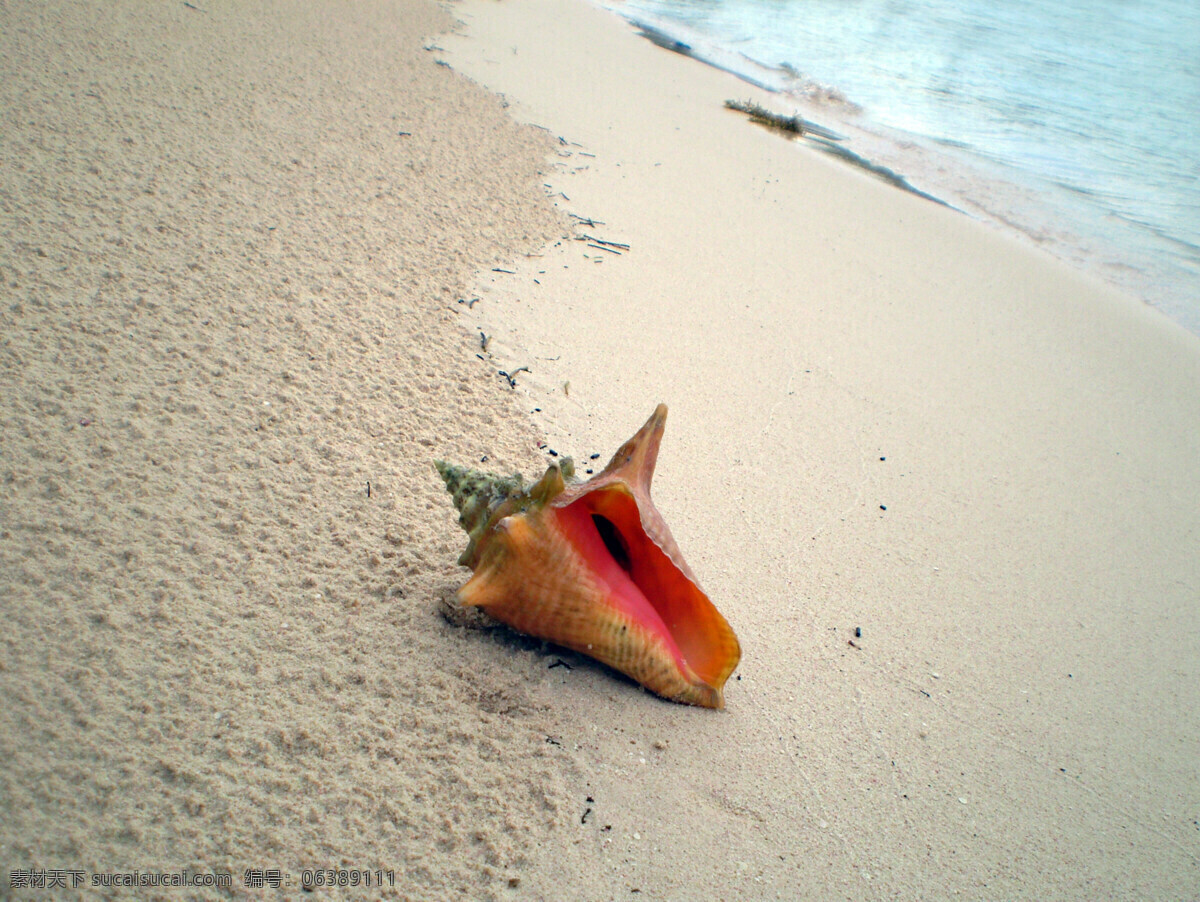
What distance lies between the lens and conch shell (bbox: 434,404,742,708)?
137 cm

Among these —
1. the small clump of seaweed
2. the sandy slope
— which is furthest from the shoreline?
the small clump of seaweed

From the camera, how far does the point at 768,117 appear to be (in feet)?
18.3

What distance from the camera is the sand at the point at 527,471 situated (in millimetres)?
1200

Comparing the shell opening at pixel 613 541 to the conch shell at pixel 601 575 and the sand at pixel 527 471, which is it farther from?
the sand at pixel 527 471

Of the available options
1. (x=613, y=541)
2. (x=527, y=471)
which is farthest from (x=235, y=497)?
(x=613, y=541)

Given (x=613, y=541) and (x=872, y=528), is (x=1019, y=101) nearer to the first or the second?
(x=872, y=528)

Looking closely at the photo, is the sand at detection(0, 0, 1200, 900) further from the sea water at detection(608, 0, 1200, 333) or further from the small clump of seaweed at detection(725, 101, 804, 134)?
the small clump of seaweed at detection(725, 101, 804, 134)

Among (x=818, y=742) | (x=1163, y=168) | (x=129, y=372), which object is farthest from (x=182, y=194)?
(x=1163, y=168)

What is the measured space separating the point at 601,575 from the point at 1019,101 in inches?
347

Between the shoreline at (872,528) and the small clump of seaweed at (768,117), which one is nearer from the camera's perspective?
the shoreline at (872,528)

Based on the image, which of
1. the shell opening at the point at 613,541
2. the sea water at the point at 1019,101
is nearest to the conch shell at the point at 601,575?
the shell opening at the point at 613,541

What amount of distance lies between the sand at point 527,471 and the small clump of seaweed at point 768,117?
1947 millimetres

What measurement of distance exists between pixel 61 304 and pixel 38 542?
2.96 ft

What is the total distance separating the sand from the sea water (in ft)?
5.58
